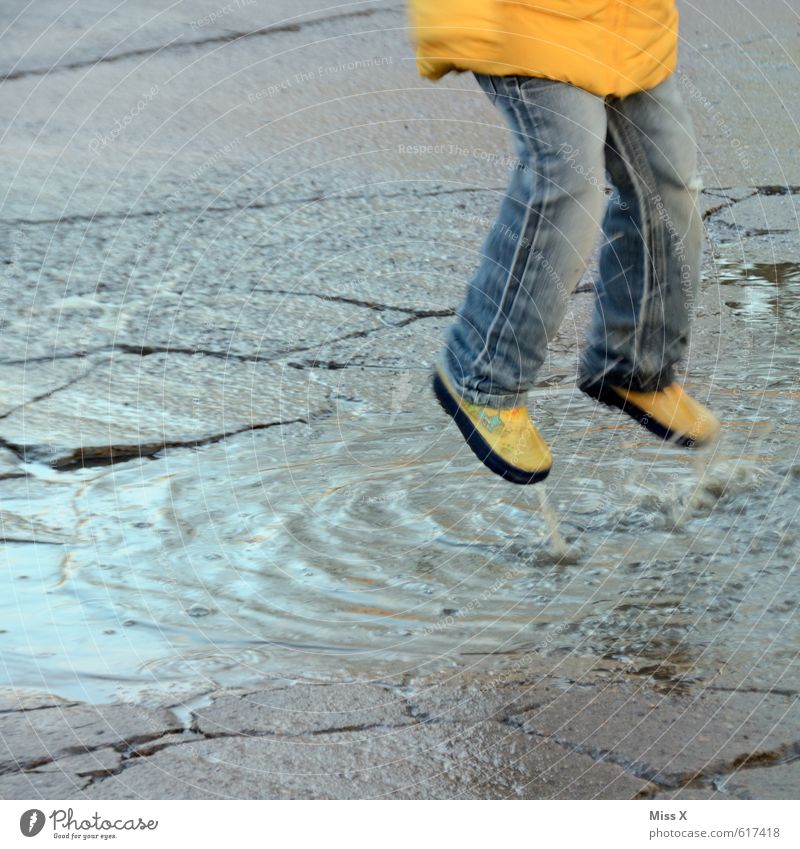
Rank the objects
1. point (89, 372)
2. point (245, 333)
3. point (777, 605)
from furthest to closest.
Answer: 1. point (245, 333)
2. point (89, 372)
3. point (777, 605)

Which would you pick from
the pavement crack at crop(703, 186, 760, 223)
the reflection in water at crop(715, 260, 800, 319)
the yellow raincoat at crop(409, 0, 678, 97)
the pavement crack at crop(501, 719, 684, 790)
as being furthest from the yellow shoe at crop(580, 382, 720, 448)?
the pavement crack at crop(703, 186, 760, 223)

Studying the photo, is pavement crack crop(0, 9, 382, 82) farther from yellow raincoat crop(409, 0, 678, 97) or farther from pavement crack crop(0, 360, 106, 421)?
yellow raincoat crop(409, 0, 678, 97)

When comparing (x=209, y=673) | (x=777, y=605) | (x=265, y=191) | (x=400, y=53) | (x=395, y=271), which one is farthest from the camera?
(x=400, y=53)

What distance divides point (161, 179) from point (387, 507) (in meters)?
1.82

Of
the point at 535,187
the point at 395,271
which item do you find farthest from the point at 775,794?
the point at 395,271

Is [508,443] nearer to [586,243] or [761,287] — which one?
[586,243]

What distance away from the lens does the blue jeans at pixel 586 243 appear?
5.70 feet

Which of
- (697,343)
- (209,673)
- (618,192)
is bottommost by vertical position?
(697,343)

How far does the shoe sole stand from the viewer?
200 cm

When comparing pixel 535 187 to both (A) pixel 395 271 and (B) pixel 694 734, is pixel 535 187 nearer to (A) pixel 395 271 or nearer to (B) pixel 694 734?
(B) pixel 694 734

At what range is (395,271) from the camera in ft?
9.96

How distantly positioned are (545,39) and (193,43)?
11.2 feet

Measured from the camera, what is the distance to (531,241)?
1784 millimetres

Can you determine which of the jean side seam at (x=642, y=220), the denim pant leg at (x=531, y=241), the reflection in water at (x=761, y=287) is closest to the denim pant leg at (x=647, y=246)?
the jean side seam at (x=642, y=220)
